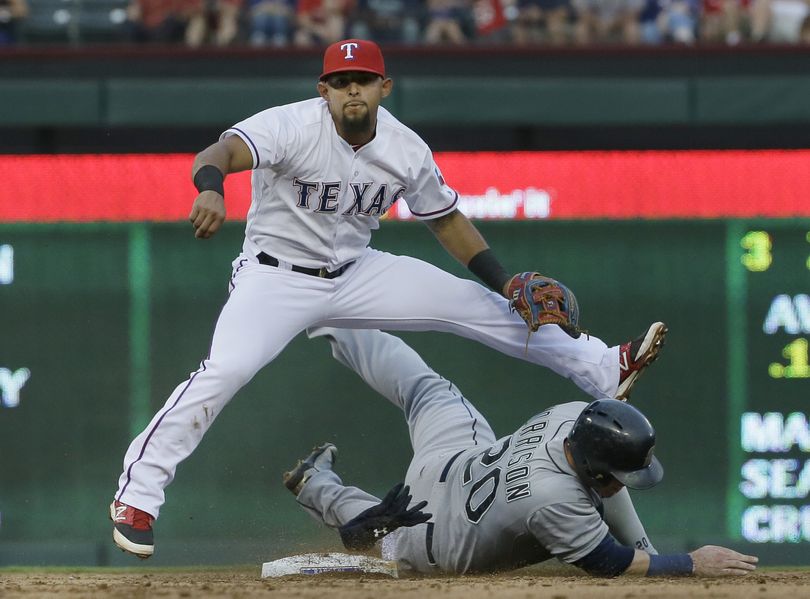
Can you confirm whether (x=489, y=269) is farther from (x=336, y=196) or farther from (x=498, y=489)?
(x=498, y=489)

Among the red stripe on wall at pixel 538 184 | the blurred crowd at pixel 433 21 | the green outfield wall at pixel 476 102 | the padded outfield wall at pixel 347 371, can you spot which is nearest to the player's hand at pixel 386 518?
the padded outfield wall at pixel 347 371

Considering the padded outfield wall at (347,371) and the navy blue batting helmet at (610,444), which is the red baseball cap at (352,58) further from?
the padded outfield wall at (347,371)

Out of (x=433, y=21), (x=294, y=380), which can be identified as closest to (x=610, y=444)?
(x=294, y=380)

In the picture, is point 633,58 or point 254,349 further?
point 633,58

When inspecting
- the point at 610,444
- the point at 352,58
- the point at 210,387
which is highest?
the point at 352,58

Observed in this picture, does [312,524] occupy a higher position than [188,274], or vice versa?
[188,274]

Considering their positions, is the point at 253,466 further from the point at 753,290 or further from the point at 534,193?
the point at 753,290

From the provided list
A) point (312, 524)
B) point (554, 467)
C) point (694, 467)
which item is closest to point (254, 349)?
→ point (554, 467)
